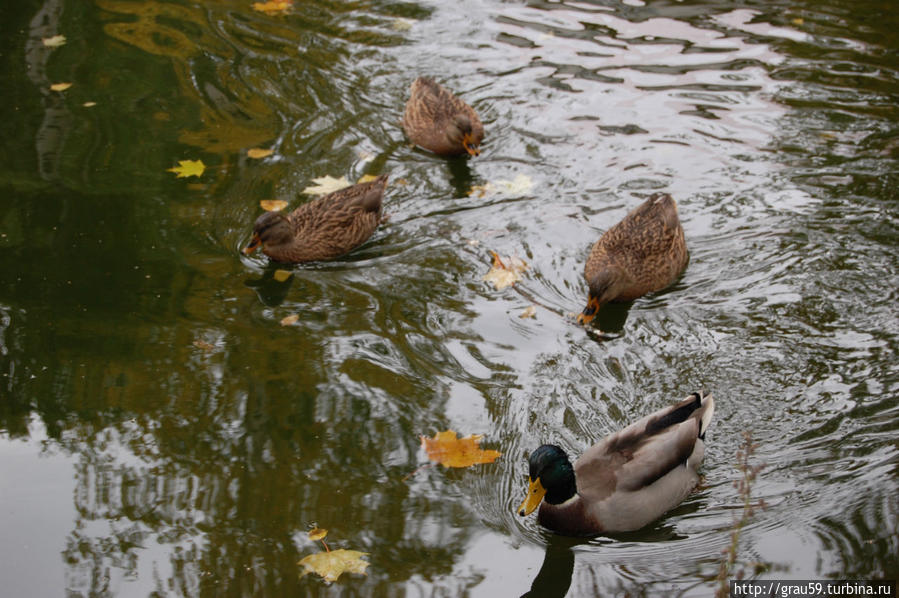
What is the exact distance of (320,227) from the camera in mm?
6887

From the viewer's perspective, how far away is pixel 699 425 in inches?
188

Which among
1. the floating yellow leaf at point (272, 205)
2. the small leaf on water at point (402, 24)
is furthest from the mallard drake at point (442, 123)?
the small leaf on water at point (402, 24)

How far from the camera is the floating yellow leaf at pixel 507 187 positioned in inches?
298

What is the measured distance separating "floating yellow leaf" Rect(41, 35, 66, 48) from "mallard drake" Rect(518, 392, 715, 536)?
7863 mm

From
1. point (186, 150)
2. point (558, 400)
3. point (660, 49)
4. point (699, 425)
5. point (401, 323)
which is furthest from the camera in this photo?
point (660, 49)

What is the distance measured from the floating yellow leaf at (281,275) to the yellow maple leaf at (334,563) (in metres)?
2.75

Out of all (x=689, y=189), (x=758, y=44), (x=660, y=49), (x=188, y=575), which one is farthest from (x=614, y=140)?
(x=188, y=575)

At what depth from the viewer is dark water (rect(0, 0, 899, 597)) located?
458cm

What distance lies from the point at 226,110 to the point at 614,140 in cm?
373

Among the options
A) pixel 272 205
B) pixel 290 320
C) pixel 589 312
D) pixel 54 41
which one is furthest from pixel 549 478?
pixel 54 41

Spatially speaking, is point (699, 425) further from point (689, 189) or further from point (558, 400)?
point (689, 189)

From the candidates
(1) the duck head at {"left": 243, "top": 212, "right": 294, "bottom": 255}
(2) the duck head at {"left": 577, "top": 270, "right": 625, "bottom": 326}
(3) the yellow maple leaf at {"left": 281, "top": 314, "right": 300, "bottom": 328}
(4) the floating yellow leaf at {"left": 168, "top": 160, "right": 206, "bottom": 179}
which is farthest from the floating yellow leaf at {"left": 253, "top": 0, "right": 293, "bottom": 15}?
(2) the duck head at {"left": 577, "top": 270, "right": 625, "bottom": 326}

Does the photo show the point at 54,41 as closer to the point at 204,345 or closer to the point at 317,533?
the point at 204,345

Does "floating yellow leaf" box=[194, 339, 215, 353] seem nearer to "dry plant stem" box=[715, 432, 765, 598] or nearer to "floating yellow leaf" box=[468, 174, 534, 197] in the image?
"floating yellow leaf" box=[468, 174, 534, 197]
